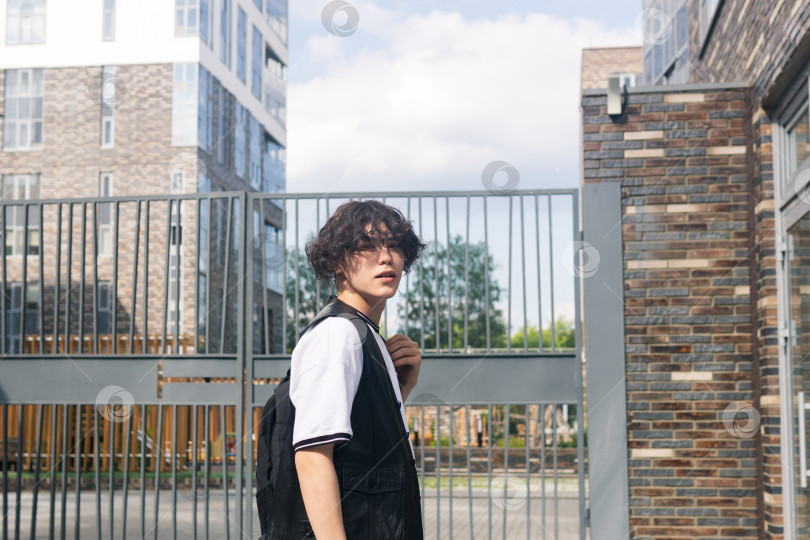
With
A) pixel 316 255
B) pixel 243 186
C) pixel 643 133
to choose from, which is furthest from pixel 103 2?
pixel 316 255

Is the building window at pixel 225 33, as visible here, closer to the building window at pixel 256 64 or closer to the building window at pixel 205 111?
the building window at pixel 205 111

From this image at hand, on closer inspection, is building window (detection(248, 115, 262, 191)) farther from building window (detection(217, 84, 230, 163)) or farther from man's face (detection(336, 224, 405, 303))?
man's face (detection(336, 224, 405, 303))

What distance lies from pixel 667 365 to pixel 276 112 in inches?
1402

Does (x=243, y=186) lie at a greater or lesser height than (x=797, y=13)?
greater

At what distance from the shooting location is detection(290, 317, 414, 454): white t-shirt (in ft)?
7.17

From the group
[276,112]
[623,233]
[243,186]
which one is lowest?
[623,233]

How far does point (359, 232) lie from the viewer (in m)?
2.49

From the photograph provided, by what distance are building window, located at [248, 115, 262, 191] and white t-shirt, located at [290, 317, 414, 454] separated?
34.8m

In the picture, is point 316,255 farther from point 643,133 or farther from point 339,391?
point 643,133

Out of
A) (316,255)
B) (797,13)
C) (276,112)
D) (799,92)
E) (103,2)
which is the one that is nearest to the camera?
(316,255)

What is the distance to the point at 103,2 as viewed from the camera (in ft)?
110

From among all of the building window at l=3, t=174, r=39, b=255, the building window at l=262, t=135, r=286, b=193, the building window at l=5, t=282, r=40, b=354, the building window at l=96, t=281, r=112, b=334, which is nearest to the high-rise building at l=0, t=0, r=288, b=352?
the building window at l=3, t=174, r=39, b=255

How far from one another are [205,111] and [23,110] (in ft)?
20.9

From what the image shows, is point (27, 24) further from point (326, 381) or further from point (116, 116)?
point (326, 381)
